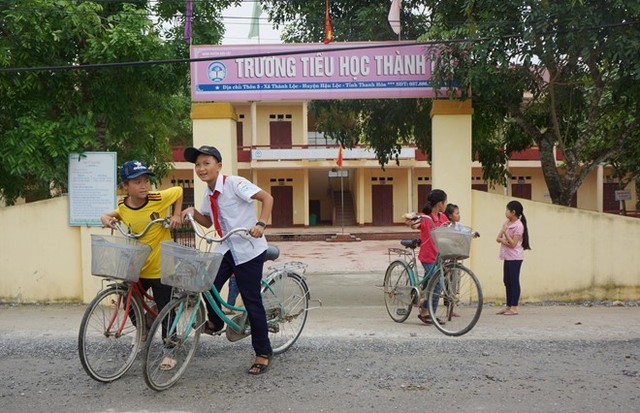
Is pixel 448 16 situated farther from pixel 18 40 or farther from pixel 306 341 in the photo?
pixel 18 40

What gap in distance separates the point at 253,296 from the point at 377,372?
116 centimetres

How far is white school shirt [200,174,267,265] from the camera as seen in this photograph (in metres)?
4.43

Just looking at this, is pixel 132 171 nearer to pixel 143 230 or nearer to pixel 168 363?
pixel 143 230

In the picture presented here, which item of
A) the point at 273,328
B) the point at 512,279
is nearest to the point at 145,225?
the point at 273,328

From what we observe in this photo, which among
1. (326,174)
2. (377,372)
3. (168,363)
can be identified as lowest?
(377,372)

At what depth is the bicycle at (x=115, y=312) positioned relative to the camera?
4062mm

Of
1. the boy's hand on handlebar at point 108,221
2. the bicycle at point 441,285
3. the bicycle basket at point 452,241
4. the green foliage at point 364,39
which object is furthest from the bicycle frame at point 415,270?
the green foliage at point 364,39

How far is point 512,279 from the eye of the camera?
6.93 metres

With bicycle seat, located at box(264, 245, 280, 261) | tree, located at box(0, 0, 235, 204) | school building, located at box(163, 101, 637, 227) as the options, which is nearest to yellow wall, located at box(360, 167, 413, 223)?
school building, located at box(163, 101, 637, 227)

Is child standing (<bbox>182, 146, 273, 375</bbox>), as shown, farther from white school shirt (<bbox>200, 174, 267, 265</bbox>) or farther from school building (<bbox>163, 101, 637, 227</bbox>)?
school building (<bbox>163, 101, 637, 227</bbox>)

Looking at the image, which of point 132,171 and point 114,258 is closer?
point 114,258

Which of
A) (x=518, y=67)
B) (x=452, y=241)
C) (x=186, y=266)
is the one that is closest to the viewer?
(x=186, y=266)

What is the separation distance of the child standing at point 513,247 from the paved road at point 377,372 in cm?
41

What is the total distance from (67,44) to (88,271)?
3.15 metres
